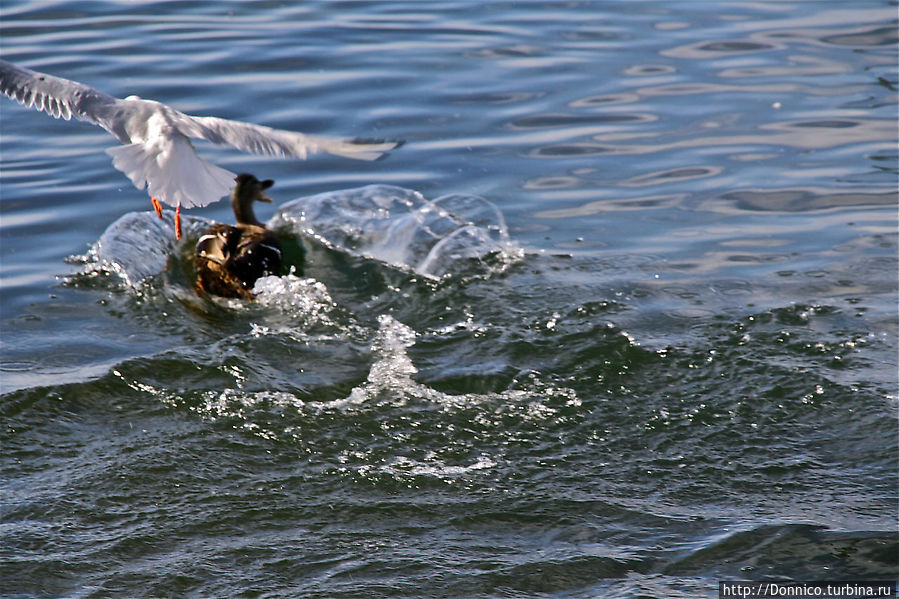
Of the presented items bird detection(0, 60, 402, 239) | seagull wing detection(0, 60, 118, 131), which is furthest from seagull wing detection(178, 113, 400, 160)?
seagull wing detection(0, 60, 118, 131)

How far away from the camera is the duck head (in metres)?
7.38

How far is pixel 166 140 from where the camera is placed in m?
5.93

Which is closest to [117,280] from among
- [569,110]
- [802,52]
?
[569,110]

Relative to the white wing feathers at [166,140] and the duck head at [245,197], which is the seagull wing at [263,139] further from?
the duck head at [245,197]

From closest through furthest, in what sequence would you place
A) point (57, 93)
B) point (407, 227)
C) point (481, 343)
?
point (481, 343) → point (57, 93) → point (407, 227)

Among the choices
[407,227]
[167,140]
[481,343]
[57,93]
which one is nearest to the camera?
[481,343]

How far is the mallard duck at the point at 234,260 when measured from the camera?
653 cm

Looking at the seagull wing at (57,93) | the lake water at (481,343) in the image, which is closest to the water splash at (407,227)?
the lake water at (481,343)

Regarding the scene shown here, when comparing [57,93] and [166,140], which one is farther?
[57,93]

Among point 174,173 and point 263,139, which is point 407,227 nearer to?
point 263,139

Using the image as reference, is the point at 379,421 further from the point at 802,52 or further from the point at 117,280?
the point at 802,52

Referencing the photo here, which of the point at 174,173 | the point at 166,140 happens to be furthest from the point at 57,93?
the point at 174,173

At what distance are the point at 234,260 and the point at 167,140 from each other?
897 mm

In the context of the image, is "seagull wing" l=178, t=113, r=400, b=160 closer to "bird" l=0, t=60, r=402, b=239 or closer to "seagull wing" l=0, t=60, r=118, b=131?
"bird" l=0, t=60, r=402, b=239
